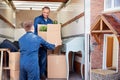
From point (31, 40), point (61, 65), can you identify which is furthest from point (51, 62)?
point (31, 40)

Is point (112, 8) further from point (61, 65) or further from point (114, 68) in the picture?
point (61, 65)

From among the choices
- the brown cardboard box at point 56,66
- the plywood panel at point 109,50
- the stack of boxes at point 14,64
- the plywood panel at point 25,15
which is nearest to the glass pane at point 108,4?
the plywood panel at point 109,50

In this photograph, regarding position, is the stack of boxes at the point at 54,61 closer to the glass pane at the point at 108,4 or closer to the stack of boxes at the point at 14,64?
the stack of boxes at the point at 14,64

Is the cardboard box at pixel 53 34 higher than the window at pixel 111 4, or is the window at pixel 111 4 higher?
the window at pixel 111 4

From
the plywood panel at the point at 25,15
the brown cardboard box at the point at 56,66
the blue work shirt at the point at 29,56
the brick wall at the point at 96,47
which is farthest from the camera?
the plywood panel at the point at 25,15

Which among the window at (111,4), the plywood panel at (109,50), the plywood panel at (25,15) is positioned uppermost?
the plywood panel at (25,15)

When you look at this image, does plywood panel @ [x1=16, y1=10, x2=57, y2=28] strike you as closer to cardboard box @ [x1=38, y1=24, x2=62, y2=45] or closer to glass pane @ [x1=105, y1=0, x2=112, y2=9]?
cardboard box @ [x1=38, y1=24, x2=62, y2=45]

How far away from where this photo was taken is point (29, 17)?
8672mm

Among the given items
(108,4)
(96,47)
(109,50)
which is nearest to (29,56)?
(96,47)

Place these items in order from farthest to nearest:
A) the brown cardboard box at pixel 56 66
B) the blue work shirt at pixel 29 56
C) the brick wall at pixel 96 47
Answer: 1. the brown cardboard box at pixel 56 66
2. the brick wall at pixel 96 47
3. the blue work shirt at pixel 29 56

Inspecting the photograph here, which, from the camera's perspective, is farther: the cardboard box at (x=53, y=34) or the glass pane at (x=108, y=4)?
the cardboard box at (x=53, y=34)

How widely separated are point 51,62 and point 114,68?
1320 mm

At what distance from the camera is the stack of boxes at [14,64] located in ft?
13.5

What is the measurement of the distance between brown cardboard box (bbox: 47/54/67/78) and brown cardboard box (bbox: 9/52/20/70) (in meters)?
0.66
